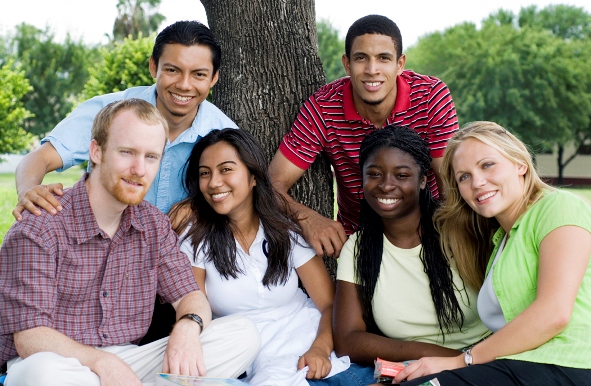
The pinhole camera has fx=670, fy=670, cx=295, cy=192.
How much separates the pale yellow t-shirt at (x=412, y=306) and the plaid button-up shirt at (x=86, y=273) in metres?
1.08

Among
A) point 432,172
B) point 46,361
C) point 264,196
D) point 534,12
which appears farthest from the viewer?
point 534,12

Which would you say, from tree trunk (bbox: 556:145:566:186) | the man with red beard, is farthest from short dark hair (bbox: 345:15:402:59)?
tree trunk (bbox: 556:145:566:186)

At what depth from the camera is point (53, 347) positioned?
10.2ft

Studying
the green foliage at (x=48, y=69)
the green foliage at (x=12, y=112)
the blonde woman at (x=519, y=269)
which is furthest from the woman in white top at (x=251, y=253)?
the green foliage at (x=48, y=69)

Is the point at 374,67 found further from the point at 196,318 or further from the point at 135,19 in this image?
the point at 135,19

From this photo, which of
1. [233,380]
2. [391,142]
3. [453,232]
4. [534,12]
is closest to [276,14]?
[391,142]

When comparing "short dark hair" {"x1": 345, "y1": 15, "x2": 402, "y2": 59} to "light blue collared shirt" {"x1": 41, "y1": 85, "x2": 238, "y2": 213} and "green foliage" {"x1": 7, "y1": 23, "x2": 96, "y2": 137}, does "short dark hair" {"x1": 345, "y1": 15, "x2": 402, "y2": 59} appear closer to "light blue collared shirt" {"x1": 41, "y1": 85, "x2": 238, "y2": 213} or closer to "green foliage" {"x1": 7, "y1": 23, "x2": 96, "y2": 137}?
"light blue collared shirt" {"x1": 41, "y1": 85, "x2": 238, "y2": 213}

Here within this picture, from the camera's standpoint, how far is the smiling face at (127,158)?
10.8ft

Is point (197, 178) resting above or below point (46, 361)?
above

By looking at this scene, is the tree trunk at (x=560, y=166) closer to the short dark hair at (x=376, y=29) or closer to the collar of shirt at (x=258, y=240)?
the short dark hair at (x=376, y=29)

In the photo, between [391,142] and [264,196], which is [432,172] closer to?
[391,142]

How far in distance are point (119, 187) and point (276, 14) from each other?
8.01 feet

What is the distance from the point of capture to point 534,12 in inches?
1663

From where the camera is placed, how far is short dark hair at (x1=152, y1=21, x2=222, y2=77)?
14.5 ft
